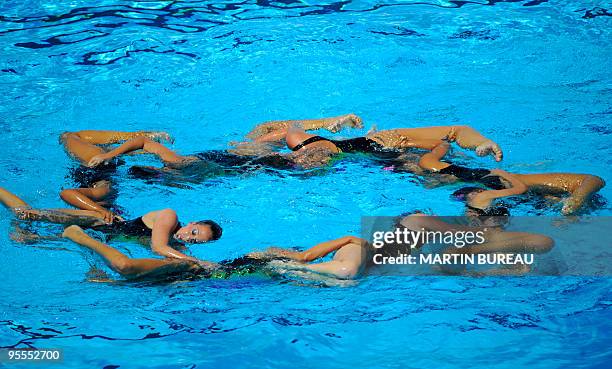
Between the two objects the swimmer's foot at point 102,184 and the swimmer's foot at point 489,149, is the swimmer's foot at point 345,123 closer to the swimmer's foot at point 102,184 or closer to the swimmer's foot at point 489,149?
the swimmer's foot at point 489,149

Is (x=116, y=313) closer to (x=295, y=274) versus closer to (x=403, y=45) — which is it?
(x=295, y=274)

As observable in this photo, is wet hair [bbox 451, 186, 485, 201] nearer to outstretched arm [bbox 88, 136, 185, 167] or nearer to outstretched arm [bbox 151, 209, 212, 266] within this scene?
outstretched arm [bbox 151, 209, 212, 266]

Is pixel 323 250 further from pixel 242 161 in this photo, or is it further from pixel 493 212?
pixel 242 161

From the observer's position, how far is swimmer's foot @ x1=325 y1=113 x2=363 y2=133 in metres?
6.75

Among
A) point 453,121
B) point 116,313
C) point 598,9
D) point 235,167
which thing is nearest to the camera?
point 116,313

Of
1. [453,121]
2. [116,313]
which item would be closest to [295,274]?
[116,313]

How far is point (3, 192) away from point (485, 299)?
143 inches

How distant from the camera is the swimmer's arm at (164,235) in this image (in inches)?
191

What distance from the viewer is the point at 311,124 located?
6.88 metres

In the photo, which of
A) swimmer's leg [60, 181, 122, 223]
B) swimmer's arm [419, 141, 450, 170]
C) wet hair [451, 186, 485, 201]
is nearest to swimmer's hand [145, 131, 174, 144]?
swimmer's leg [60, 181, 122, 223]

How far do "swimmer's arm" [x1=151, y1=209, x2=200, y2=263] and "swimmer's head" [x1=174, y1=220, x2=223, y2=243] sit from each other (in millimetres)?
90

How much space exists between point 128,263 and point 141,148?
1.97 metres

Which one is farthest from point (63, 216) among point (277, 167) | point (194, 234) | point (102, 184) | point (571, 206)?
point (571, 206)

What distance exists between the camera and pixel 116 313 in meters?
4.63
